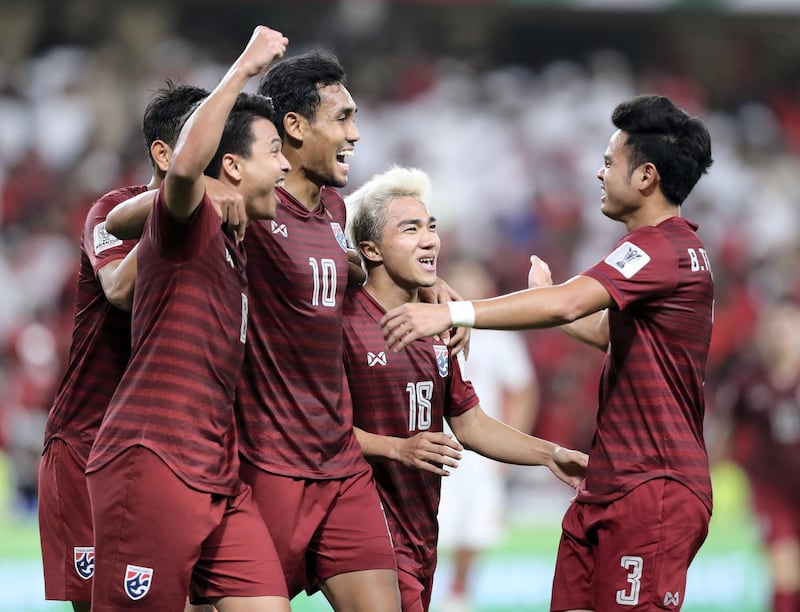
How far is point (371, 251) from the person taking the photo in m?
5.26

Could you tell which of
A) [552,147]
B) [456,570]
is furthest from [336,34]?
[456,570]

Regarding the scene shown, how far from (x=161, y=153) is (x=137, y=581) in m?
1.61

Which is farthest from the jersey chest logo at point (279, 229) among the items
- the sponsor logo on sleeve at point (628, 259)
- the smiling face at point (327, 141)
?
the sponsor logo on sleeve at point (628, 259)

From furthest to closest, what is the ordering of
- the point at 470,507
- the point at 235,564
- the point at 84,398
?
the point at 470,507 → the point at 84,398 → the point at 235,564

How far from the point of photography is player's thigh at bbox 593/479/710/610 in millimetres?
4559

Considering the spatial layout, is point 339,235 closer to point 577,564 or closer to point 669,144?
point 669,144

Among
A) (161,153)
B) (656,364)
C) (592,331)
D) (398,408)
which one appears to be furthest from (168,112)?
(656,364)

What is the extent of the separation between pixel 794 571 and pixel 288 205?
6251mm

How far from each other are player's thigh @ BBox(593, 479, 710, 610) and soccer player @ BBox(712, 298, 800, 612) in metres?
5.08

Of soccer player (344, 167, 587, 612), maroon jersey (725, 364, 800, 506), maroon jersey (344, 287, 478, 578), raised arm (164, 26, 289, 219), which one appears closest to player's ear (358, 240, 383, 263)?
soccer player (344, 167, 587, 612)

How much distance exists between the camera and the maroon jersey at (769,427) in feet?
31.0

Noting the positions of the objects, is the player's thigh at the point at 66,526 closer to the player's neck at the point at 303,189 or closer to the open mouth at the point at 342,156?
the player's neck at the point at 303,189

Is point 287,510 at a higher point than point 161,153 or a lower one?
lower

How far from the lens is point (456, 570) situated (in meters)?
9.31
